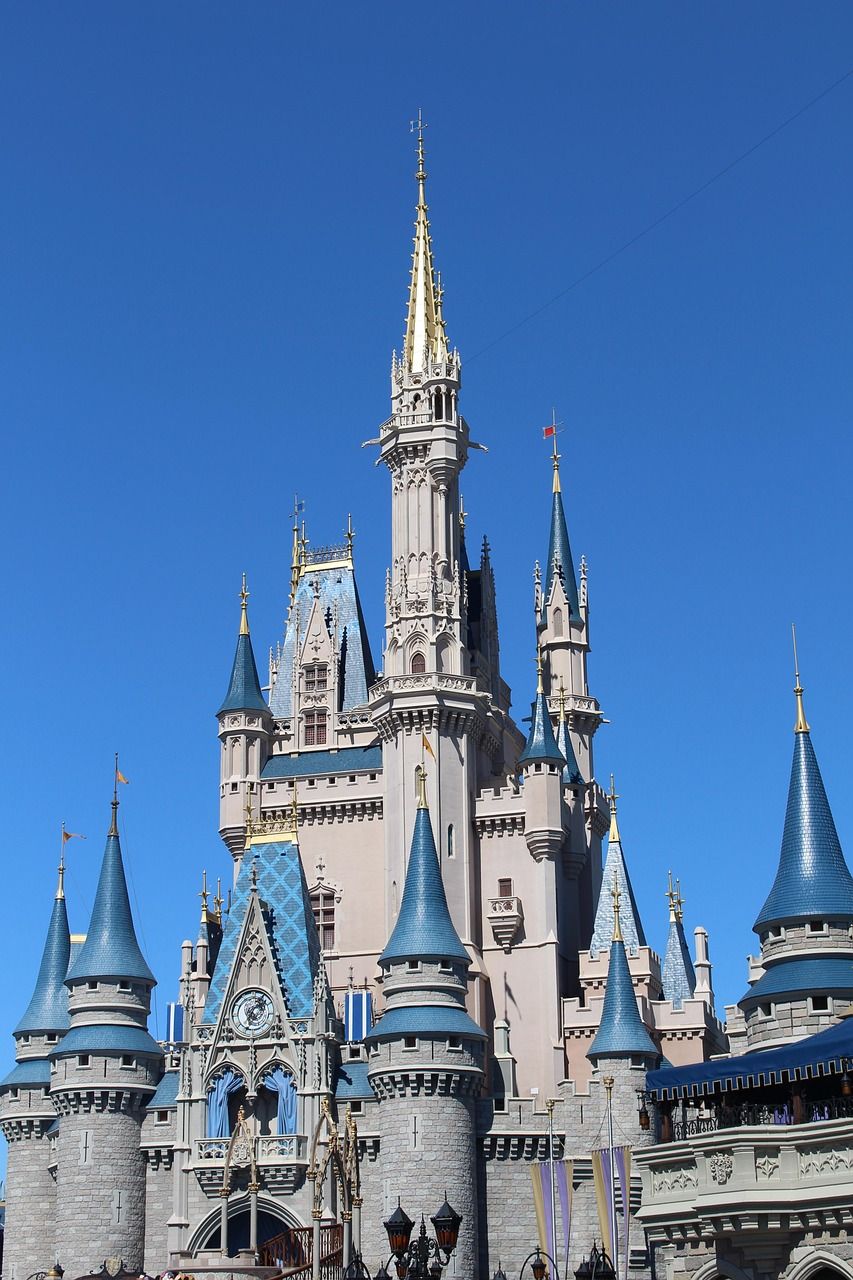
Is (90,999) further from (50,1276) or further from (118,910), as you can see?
(50,1276)

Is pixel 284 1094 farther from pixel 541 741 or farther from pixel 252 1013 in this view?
pixel 541 741

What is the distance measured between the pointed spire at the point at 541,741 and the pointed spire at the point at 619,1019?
610cm

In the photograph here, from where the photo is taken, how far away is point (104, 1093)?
174 feet

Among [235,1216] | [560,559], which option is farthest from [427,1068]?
[560,559]

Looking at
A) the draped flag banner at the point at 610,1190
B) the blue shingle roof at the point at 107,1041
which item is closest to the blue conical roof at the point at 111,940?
the blue shingle roof at the point at 107,1041

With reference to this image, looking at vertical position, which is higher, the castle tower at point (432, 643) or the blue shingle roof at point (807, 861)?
the castle tower at point (432, 643)

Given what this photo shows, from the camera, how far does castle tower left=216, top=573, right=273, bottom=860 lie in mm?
60634

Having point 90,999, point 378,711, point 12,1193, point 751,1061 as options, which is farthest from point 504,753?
point 751,1061

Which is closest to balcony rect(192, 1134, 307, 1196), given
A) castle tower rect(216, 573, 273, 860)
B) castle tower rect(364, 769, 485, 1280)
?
castle tower rect(364, 769, 485, 1280)

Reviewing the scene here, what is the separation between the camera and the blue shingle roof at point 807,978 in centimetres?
4394

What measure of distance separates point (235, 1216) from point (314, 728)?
1713cm

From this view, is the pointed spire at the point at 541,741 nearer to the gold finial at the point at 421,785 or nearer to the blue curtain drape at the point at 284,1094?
the gold finial at the point at 421,785

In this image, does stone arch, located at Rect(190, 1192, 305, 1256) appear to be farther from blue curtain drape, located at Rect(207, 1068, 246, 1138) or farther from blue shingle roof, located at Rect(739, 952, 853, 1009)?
blue shingle roof, located at Rect(739, 952, 853, 1009)

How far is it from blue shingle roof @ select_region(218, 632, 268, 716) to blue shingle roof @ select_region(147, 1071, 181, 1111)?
12711mm
